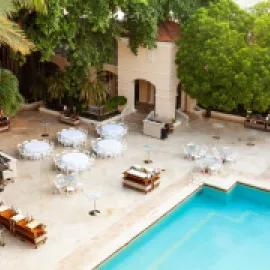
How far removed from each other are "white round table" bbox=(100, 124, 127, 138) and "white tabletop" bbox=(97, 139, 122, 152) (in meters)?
1.55

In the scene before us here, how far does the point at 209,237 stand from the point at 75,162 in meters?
7.55

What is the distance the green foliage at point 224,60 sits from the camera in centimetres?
2400

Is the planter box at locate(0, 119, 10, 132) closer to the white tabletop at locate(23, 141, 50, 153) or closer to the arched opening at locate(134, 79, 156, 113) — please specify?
the white tabletop at locate(23, 141, 50, 153)

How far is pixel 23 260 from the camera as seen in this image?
48.8 ft

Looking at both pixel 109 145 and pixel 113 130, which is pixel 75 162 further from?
pixel 113 130

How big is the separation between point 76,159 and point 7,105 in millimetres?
4483

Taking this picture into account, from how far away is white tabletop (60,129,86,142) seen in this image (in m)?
24.9

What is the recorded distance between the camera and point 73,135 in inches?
989

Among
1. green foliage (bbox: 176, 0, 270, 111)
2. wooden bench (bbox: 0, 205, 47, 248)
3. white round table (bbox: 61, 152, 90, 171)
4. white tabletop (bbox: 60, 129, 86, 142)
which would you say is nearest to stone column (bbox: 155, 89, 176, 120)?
green foliage (bbox: 176, 0, 270, 111)

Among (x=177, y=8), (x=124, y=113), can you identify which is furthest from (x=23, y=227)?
(x=177, y=8)

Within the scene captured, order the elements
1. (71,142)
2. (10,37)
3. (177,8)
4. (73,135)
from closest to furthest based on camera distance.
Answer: (10,37)
(71,142)
(73,135)
(177,8)

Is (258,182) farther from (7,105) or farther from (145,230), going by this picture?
(7,105)

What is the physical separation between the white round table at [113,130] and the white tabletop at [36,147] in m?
3.77

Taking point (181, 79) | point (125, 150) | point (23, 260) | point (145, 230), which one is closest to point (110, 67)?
point (181, 79)
